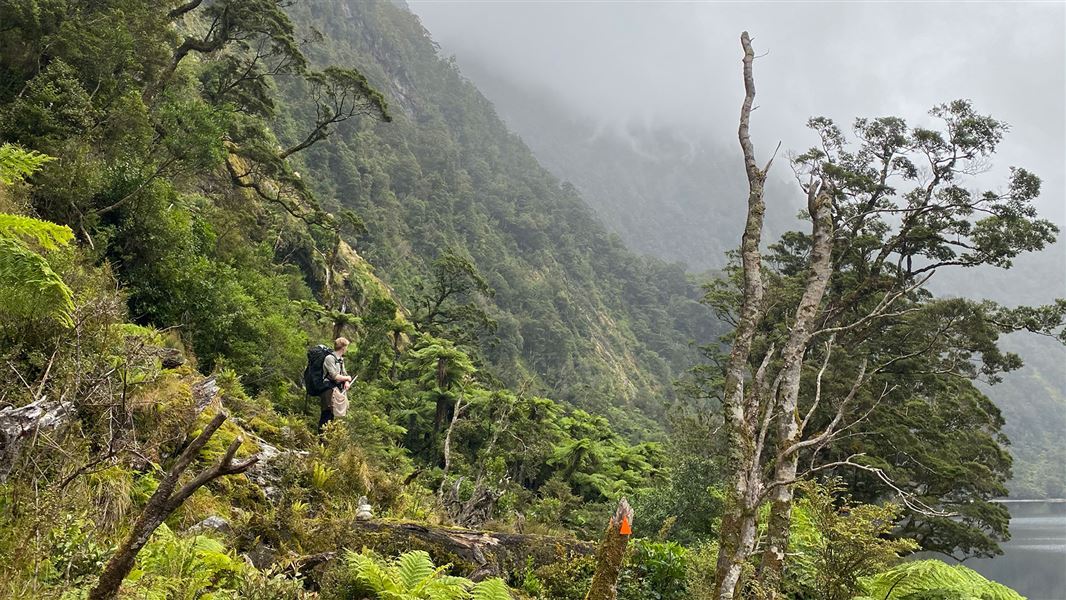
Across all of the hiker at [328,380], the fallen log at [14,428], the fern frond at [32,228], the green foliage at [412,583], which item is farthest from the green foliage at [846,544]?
the fern frond at [32,228]

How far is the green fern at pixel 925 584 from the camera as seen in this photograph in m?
5.73

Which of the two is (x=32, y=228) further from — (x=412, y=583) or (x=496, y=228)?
(x=496, y=228)

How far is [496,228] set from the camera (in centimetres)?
7131

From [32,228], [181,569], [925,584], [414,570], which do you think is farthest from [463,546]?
[32,228]

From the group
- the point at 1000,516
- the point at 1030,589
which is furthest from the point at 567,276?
the point at 1000,516

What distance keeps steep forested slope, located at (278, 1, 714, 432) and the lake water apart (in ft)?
79.4

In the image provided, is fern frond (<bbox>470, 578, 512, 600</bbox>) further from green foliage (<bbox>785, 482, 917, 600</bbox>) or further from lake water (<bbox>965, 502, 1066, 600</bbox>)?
lake water (<bbox>965, 502, 1066, 600</bbox>)

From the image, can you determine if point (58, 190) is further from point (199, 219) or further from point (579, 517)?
point (579, 517)

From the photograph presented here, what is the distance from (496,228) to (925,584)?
6670cm

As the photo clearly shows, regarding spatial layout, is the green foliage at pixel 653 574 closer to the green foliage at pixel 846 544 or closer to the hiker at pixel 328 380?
the green foliage at pixel 846 544

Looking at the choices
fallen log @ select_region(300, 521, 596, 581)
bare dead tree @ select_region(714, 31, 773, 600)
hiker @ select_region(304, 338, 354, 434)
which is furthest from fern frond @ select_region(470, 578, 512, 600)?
hiker @ select_region(304, 338, 354, 434)

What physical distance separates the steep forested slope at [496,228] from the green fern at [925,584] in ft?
109

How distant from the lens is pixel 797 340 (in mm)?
5988

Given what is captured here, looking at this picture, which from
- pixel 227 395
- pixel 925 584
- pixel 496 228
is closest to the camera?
pixel 925 584
